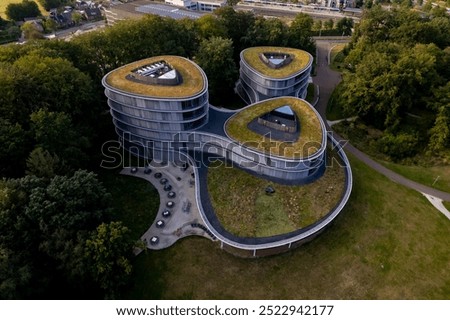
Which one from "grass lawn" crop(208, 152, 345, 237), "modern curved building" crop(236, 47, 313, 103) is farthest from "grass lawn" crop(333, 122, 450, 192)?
"grass lawn" crop(208, 152, 345, 237)

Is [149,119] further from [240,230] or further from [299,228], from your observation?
[299,228]

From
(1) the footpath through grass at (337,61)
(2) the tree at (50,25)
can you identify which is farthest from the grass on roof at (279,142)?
(2) the tree at (50,25)

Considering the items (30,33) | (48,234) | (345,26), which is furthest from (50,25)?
(48,234)

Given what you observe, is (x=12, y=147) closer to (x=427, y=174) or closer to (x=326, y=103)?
(x=326, y=103)

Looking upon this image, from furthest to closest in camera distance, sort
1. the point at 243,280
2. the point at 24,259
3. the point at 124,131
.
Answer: the point at 124,131, the point at 243,280, the point at 24,259

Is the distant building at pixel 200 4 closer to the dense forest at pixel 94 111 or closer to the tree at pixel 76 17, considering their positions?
the tree at pixel 76 17

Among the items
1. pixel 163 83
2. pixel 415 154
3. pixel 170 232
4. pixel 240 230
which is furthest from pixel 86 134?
pixel 415 154
